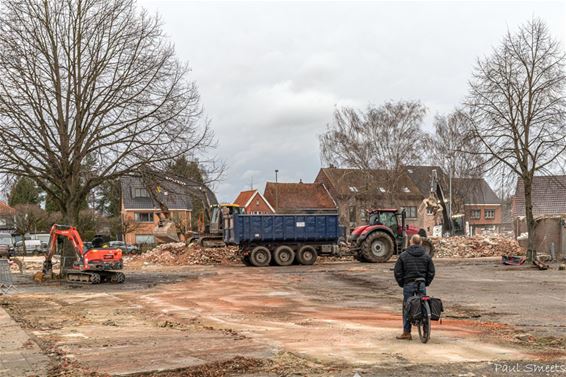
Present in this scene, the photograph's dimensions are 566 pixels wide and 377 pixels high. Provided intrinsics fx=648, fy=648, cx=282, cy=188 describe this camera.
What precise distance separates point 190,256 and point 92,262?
38.3 ft

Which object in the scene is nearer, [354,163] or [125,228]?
[354,163]

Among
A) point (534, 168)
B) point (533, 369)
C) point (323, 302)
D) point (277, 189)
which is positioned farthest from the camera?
point (277, 189)

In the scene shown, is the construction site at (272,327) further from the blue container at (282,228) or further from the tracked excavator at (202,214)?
the blue container at (282,228)

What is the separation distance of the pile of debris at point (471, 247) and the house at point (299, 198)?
30585 mm

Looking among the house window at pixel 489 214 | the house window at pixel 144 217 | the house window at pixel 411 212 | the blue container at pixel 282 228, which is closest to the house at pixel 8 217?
the house window at pixel 144 217

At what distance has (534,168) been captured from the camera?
28578 mm

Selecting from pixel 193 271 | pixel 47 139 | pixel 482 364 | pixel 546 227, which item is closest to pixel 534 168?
pixel 546 227

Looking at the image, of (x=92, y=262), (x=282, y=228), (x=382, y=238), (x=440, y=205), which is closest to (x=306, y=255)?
(x=282, y=228)

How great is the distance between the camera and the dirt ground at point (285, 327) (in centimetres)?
839

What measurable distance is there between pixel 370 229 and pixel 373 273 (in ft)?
21.2

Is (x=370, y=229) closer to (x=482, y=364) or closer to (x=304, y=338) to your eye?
(x=304, y=338)

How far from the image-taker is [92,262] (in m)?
23.0

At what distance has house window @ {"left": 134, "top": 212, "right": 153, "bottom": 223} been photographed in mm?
71494

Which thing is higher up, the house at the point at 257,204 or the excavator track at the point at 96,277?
the house at the point at 257,204
